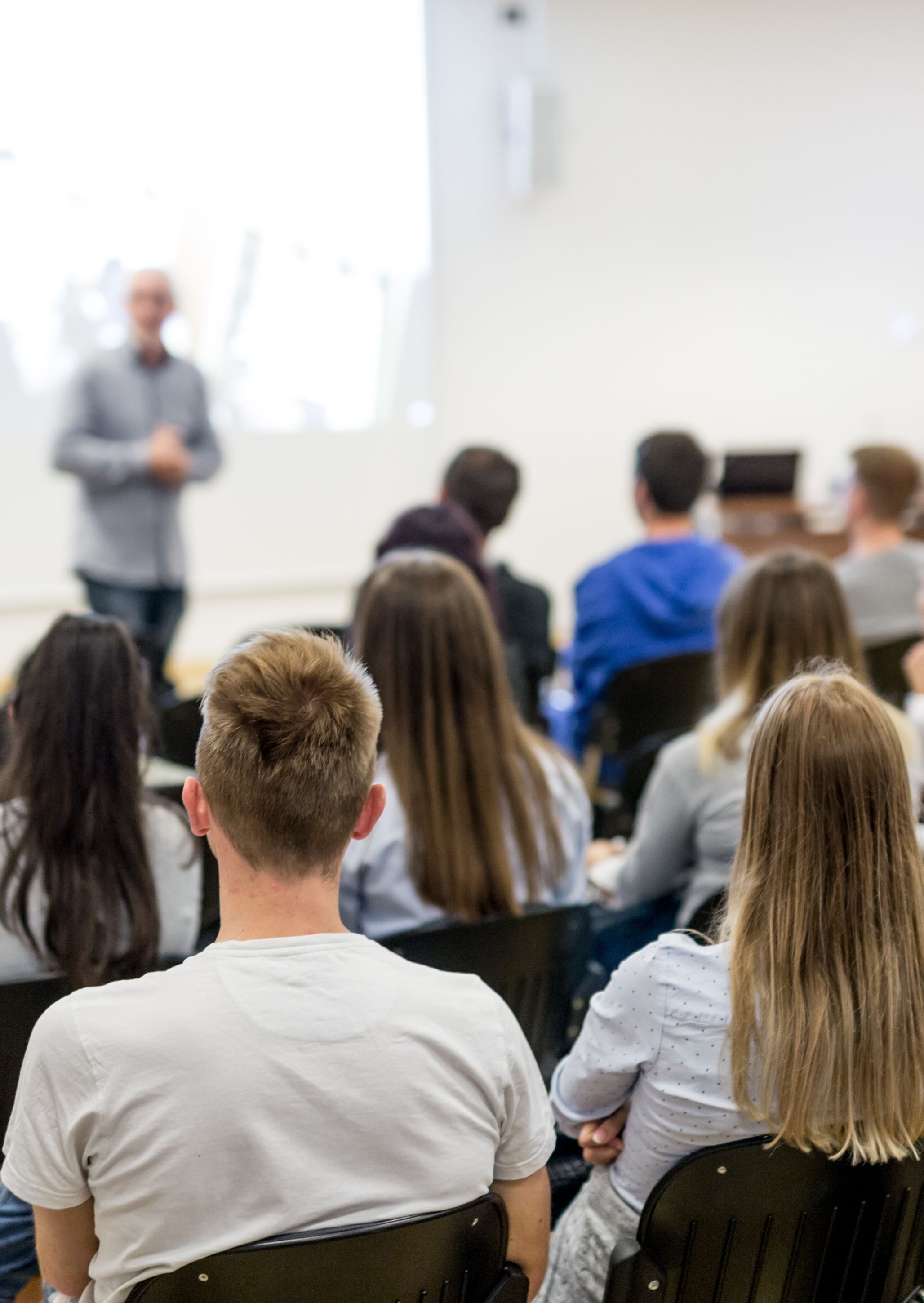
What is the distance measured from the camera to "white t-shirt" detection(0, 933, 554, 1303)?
3.06 ft

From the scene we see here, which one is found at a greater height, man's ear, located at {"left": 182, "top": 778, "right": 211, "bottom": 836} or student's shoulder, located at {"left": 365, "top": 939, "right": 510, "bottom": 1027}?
man's ear, located at {"left": 182, "top": 778, "right": 211, "bottom": 836}

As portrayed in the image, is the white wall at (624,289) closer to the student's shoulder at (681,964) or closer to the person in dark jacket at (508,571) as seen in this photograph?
the person in dark jacket at (508,571)

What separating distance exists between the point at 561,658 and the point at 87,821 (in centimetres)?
219

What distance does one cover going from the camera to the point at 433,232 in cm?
581

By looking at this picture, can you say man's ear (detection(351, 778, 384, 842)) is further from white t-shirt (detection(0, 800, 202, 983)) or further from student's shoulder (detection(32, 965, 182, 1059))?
white t-shirt (detection(0, 800, 202, 983))

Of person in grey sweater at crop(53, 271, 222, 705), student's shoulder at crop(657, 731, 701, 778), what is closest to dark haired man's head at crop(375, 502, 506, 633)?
student's shoulder at crop(657, 731, 701, 778)

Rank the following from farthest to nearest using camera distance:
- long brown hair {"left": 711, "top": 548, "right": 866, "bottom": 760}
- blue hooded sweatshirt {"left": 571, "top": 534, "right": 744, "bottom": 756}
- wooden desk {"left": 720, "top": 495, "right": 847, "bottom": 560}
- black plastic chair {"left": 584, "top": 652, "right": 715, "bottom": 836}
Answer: wooden desk {"left": 720, "top": 495, "right": 847, "bottom": 560}
blue hooded sweatshirt {"left": 571, "top": 534, "right": 744, "bottom": 756}
black plastic chair {"left": 584, "top": 652, "right": 715, "bottom": 836}
long brown hair {"left": 711, "top": 548, "right": 866, "bottom": 760}

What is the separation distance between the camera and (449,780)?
1.78 metres

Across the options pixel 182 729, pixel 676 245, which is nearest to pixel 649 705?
Result: pixel 182 729

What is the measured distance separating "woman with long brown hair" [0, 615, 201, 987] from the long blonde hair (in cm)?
83

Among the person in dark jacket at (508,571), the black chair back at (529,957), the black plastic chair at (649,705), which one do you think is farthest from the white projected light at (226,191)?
the black chair back at (529,957)

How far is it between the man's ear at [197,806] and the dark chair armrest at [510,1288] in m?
0.49

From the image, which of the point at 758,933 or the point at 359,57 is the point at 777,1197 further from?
the point at 359,57

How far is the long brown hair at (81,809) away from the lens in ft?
5.04
